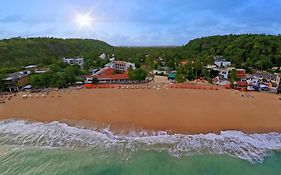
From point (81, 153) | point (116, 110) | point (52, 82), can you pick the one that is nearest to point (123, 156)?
point (81, 153)

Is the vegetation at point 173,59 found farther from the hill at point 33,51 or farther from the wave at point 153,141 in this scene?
the wave at point 153,141

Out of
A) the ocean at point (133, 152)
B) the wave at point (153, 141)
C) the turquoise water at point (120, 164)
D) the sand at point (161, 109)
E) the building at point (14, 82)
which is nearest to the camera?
the turquoise water at point (120, 164)

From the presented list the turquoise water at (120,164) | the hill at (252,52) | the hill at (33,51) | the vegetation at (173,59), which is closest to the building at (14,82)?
the vegetation at (173,59)

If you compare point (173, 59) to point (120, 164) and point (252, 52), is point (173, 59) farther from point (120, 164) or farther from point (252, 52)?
point (120, 164)

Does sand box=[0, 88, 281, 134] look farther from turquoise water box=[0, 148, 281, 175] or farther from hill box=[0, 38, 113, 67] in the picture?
hill box=[0, 38, 113, 67]

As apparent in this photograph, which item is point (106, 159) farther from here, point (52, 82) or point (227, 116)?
point (52, 82)

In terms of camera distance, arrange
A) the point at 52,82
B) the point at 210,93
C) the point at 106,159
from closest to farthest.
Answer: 1. the point at 106,159
2. the point at 210,93
3. the point at 52,82
